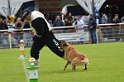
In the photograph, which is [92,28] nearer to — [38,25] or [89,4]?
[89,4]

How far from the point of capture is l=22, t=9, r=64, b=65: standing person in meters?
12.7

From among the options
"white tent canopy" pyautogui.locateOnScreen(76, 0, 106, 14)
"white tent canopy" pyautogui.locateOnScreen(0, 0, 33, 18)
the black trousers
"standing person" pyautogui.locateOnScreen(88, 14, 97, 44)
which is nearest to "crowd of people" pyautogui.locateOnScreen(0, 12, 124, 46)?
"standing person" pyautogui.locateOnScreen(88, 14, 97, 44)

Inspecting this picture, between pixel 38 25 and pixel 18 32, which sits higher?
pixel 38 25

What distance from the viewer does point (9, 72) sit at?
13.3m

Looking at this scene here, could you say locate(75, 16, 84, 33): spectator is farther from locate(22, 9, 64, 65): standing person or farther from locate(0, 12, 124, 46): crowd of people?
locate(22, 9, 64, 65): standing person

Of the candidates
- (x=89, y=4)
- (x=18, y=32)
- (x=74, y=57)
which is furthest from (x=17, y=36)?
(x=74, y=57)

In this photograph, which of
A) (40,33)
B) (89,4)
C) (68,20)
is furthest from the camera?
(89,4)

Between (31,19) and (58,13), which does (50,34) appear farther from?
(58,13)

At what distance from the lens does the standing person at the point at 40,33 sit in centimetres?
1273

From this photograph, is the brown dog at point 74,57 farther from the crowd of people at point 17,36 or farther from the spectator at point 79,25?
the spectator at point 79,25

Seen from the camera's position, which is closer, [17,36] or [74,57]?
[74,57]

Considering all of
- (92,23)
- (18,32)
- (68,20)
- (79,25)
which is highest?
(68,20)

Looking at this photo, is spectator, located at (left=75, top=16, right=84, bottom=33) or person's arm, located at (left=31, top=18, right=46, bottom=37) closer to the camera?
person's arm, located at (left=31, top=18, right=46, bottom=37)

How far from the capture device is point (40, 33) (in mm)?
12641
